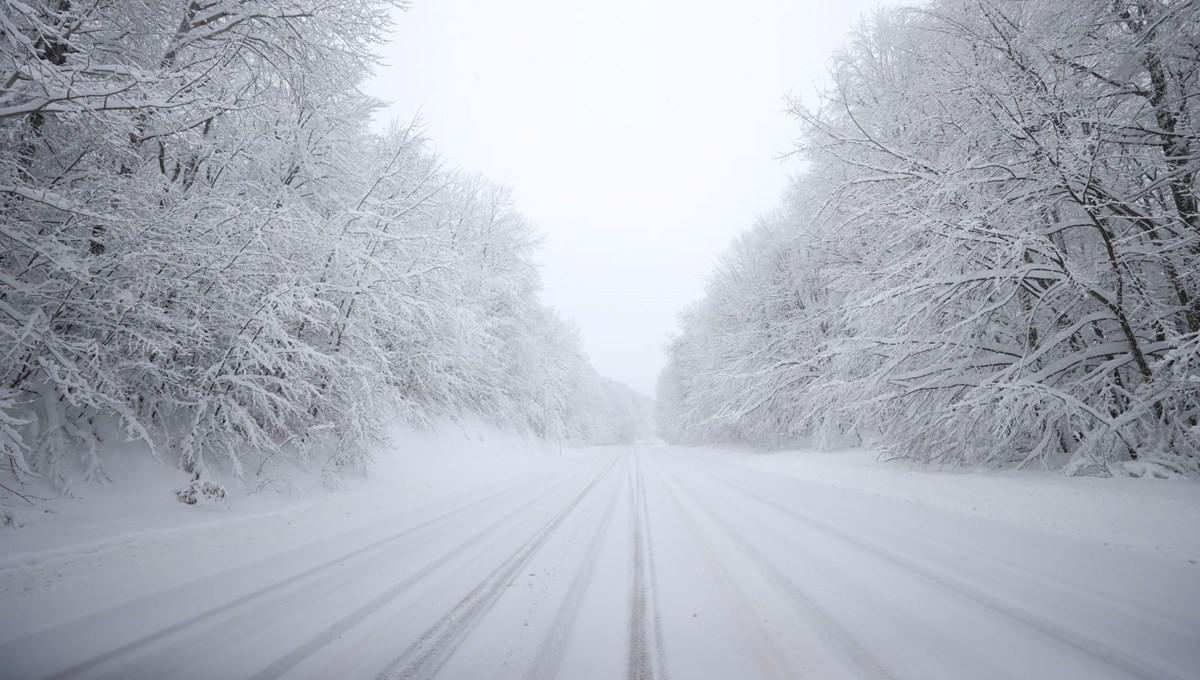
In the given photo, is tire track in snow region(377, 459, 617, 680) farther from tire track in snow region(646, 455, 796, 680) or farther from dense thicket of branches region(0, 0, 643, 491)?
dense thicket of branches region(0, 0, 643, 491)

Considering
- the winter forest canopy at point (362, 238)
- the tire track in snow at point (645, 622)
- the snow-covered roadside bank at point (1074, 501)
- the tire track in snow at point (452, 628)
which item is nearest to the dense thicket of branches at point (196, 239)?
the winter forest canopy at point (362, 238)

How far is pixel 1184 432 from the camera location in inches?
262

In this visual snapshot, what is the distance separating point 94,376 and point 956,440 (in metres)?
14.0

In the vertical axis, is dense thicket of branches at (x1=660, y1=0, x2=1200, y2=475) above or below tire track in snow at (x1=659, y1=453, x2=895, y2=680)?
above

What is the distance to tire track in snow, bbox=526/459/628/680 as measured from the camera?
2680 millimetres

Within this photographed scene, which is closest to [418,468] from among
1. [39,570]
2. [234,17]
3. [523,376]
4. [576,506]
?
[576,506]

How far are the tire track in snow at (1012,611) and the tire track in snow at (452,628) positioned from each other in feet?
12.6

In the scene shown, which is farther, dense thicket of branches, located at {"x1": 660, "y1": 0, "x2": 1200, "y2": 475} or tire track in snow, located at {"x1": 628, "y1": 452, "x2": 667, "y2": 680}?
dense thicket of branches, located at {"x1": 660, "y1": 0, "x2": 1200, "y2": 475}

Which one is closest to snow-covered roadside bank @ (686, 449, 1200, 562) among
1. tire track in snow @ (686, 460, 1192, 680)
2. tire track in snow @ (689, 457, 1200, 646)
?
tire track in snow @ (689, 457, 1200, 646)

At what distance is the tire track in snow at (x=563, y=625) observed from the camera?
2.68 m

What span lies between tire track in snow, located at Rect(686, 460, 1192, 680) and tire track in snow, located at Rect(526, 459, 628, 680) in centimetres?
307

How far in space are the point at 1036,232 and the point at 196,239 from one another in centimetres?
1301

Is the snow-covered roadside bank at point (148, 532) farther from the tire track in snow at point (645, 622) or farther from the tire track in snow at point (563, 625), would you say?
the tire track in snow at point (645, 622)

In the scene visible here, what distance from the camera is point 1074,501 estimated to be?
616 centimetres
